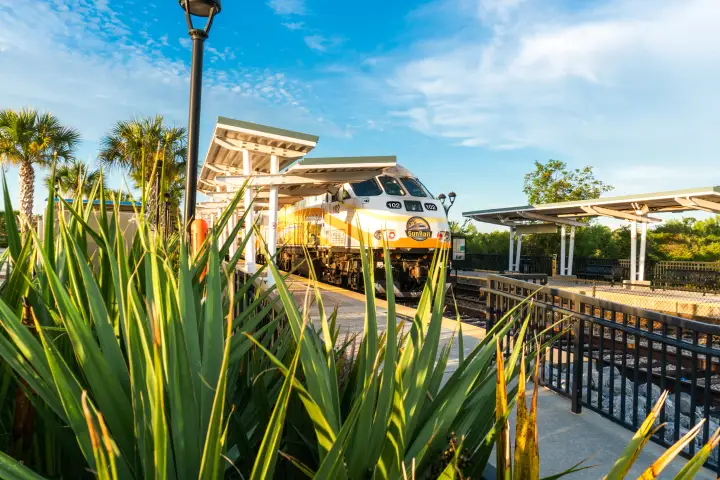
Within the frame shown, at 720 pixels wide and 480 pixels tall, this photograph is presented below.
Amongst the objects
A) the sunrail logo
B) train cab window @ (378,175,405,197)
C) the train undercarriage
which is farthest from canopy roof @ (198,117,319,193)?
the sunrail logo

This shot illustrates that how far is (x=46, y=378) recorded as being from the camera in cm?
106

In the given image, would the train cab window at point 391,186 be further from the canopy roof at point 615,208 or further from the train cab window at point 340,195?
the canopy roof at point 615,208

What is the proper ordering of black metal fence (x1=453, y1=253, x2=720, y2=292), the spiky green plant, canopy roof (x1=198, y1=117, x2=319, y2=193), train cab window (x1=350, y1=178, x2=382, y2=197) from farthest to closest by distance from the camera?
1. black metal fence (x1=453, y1=253, x2=720, y2=292)
2. train cab window (x1=350, y1=178, x2=382, y2=197)
3. canopy roof (x1=198, y1=117, x2=319, y2=193)
4. the spiky green plant

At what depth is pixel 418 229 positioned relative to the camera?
1206 centimetres

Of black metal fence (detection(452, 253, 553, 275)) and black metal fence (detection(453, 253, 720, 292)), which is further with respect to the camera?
black metal fence (detection(452, 253, 553, 275))

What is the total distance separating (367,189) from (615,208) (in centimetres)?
1089

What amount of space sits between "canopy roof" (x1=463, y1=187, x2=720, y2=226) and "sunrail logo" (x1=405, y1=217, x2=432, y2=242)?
811 centimetres

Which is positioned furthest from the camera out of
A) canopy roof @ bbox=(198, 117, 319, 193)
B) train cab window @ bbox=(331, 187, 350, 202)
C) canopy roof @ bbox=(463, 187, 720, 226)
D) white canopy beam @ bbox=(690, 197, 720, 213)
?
canopy roof @ bbox=(463, 187, 720, 226)

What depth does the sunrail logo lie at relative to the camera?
39.3 ft

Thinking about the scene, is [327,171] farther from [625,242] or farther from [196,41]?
[625,242]

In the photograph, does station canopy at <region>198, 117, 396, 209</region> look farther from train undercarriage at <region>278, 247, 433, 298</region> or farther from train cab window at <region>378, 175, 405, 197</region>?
train undercarriage at <region>278, 247, 433, 298</region>

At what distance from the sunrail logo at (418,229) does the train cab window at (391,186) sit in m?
0.82

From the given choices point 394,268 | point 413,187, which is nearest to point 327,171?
point 413,187

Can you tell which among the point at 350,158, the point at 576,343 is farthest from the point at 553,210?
the point at 576,343
